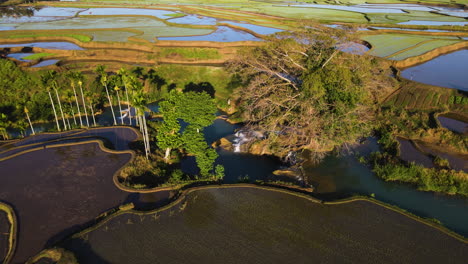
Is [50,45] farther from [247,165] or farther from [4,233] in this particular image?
[247,165]

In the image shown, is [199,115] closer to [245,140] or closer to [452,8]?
[245,140]

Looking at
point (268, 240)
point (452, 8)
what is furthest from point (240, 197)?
Answer: point (452, 8)

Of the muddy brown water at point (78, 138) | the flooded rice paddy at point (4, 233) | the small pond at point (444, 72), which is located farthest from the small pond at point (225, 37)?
the flooded rice paddy at point (4, 233)

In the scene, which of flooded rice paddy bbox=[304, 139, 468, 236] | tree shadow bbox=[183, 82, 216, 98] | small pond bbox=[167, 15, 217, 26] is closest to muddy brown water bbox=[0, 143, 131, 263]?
flooded rice paddy bbox=[304, 139, 468, 236]

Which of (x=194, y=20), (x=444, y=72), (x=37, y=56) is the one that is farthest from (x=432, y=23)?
(x=37, y=56)

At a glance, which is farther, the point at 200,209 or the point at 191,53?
the point at 191,53

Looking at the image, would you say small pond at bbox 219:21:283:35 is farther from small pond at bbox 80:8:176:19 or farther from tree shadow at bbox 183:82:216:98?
tree shadow at bbox 183:82:216:98

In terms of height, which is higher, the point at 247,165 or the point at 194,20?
the point at 194,20
